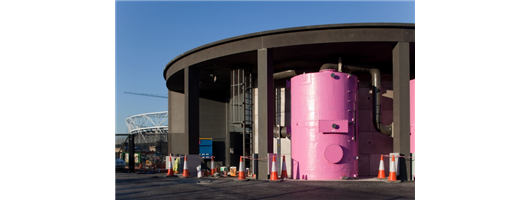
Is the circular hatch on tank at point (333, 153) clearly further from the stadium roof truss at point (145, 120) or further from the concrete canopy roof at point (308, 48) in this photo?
the stadium roof truss at point (145, 120)

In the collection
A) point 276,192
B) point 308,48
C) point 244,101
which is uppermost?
point 308,48

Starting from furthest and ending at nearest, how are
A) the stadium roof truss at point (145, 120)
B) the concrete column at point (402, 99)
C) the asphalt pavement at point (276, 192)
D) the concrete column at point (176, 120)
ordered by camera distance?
the stadium roof truss at point (145, 120) < the concrete column at point (176, 120) < the concrete column at point (402, 99) < the asphalt pavement at point (276, 192)

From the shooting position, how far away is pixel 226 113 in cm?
3142

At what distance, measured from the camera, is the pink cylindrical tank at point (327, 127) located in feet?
53.9

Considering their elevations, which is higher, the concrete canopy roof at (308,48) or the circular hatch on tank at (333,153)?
the concrete canopy roof at (308,48)

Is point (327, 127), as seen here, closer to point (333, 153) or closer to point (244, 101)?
point (333, 153)

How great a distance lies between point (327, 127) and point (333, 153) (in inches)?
38.6

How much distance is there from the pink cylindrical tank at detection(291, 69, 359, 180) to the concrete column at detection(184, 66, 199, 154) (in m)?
6.70

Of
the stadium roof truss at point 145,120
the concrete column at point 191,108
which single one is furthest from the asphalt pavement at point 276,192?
the stadium roof truss at point 145,120

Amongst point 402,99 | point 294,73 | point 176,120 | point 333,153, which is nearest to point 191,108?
point 294,73

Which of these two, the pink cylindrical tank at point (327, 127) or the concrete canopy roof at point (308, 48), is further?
the concrete canopy roof at point (308, 48)

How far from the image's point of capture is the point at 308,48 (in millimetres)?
17844
